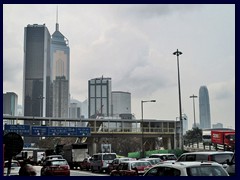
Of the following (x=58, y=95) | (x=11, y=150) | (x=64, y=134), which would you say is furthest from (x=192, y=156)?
(x=58, y=95)

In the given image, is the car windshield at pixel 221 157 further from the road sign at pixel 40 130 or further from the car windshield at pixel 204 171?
the road sign at pixel 40 130

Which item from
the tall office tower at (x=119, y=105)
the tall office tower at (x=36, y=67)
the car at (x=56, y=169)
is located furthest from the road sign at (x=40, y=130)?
the tall office tower at (x=119, y=105)

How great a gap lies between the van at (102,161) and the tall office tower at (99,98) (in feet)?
130

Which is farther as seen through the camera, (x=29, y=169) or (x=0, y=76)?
(x=29, y=169)

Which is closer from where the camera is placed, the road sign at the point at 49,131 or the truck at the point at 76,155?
the truck at the point at 76,155

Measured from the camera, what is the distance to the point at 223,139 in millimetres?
53250

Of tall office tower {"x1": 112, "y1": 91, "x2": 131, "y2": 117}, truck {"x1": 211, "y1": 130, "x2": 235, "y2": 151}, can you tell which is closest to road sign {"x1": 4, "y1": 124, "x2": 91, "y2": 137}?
truck {"x1": 211, "y1": 130, "x2": 235, "y2": 151}

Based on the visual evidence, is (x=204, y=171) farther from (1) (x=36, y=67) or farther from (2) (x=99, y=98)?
(2) (x=99, y=98)

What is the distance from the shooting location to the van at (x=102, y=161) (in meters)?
34.1

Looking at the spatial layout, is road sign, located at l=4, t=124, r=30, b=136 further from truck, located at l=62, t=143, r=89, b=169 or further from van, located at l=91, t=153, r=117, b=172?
van, located at l=91, t=153, r=117, b=172

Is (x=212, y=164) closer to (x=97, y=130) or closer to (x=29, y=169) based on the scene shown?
Result: (x=29, y=169)

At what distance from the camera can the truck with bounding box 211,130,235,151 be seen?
2047 inches

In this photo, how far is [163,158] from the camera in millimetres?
31797
